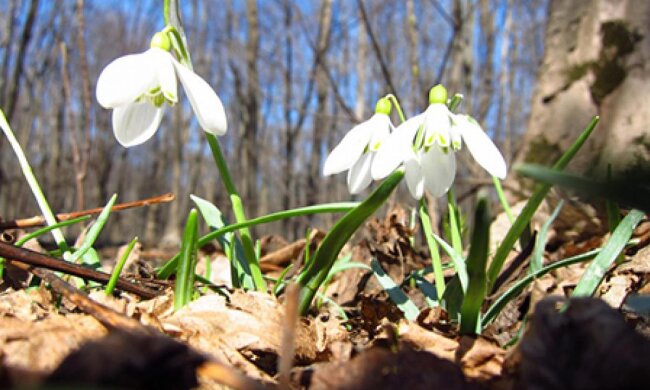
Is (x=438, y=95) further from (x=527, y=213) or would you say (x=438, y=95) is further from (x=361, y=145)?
(x=527, y=213)

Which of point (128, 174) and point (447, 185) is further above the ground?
point (447, 185)

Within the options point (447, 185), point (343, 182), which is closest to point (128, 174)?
point (343, 182)

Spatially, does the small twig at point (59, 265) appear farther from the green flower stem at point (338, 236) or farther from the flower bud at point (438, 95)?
the flower bud at point (438, 95)

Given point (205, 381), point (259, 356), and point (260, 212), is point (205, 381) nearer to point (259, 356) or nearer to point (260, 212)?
A: point (259, 356)

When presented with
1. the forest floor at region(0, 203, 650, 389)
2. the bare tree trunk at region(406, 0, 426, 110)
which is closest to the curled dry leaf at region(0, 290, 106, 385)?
the forest floor at region(0, 203, 650, 389)

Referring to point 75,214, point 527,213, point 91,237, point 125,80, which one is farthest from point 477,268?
point 75,214

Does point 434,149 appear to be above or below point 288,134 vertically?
above
